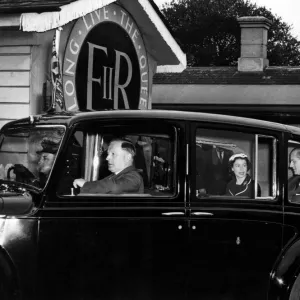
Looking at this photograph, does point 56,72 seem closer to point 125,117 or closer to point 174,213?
point 125,117

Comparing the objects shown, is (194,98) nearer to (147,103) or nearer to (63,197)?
(147,103)

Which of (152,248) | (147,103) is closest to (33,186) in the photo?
(152,248)

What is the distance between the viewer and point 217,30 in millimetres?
50062

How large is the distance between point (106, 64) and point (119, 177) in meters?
6.63

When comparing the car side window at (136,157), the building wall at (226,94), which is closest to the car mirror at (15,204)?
the car side window at (136,157)

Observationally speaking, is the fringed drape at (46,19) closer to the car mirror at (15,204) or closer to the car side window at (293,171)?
→ the car side window at (293,171)

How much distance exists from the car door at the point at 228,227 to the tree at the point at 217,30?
4153 centimetres

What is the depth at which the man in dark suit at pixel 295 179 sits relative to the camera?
22.2 feet

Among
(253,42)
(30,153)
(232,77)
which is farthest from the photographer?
(253,42)

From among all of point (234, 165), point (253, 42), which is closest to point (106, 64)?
point (234, 165)

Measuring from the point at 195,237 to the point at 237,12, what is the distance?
4519 centimetres

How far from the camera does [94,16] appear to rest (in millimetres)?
12117

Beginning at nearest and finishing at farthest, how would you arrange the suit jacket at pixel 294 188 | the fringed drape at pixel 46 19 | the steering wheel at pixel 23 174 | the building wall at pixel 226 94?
the steering wheel at pixel 23 174 → the suit jacket at pixel 294 188 → the fringed drape at pixel 46 19 → the building wall at pixel 226 94

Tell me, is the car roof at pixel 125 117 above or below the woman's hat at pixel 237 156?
above
